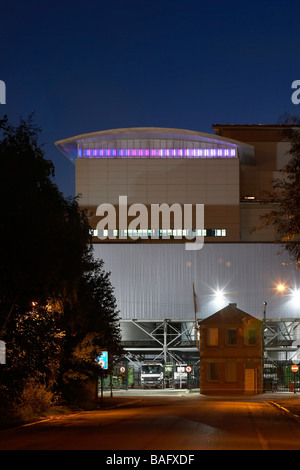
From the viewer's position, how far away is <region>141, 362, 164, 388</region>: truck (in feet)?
282

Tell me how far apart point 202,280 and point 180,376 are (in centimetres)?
1100

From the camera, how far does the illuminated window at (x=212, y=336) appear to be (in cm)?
7456

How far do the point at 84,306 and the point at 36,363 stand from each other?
6688 millimetres

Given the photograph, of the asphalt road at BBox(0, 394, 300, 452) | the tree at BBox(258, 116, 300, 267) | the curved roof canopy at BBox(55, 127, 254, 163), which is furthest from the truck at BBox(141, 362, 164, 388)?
the tree at BBox(258, 116, 300, 267)

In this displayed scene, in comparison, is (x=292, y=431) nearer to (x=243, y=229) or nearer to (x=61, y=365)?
(x=61, y=365)

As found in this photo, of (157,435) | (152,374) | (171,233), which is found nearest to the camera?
(157,435)

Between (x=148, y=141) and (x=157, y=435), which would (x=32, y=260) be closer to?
(x=157, y=435)

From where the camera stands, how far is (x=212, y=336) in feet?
245

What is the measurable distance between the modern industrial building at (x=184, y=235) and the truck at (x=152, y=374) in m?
2.44

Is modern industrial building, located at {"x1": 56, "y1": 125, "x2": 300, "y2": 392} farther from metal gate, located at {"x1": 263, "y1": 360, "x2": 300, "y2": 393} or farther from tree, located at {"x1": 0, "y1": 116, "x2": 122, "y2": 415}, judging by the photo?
tree, located at {"x1": 0, "y1": 116, "x2": 122, "y2": 415}

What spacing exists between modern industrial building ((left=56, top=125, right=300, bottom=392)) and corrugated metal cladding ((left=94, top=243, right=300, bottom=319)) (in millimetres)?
113

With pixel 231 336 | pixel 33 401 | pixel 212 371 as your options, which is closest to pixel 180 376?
pixel 212 371

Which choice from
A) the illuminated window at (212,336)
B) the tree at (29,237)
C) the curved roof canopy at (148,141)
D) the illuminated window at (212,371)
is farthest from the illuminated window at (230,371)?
the tree at (29,237)

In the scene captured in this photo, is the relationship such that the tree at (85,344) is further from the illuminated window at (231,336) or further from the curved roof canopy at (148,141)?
the curved roof canopy at (148,141)
